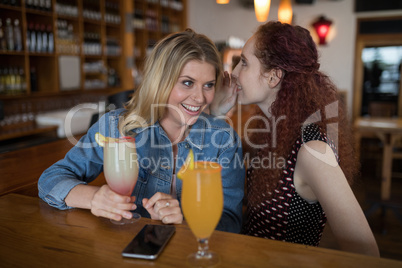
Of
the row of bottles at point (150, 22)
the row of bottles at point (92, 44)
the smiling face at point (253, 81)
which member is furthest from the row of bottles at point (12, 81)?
the smiling face at point (253, 81)

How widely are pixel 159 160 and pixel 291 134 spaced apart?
0.54 m

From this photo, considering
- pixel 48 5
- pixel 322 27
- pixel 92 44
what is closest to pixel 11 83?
pixel 48 5

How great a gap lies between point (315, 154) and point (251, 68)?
51 centimetres

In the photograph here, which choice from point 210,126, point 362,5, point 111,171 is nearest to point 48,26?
point 210,126

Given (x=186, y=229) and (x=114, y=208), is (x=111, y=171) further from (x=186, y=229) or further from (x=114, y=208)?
(x=186, y=229)

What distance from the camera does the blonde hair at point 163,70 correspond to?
4.71ft

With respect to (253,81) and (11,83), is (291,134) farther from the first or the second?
(11,83)

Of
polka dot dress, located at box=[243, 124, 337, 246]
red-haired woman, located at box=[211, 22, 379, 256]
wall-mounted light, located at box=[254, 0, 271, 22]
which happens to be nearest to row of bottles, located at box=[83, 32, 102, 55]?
wall-mounted light, located at box=[254, 0, 271, 22]

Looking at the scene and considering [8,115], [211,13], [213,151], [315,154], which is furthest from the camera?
[211,13]

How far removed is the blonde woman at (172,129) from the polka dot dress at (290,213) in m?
0.12

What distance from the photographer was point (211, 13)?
7.03 metres

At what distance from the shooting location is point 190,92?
1.47 m

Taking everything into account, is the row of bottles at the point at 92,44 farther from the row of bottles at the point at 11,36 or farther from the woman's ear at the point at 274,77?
the woman's ear at the point at 274,77

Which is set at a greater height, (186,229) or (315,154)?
(315,154)
